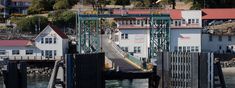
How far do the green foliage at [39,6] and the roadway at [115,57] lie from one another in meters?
27.3

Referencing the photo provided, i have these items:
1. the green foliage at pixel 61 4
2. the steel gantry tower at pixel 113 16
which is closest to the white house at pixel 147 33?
the steel gantry tower at pixel 113 16

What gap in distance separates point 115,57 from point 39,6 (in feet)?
168

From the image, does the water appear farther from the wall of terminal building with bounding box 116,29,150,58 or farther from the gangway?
the wall of terminal building with bounding box 116,29,150,58

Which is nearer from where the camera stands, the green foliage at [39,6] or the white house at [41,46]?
the white house at [41,46]

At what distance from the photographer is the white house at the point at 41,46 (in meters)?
89.0

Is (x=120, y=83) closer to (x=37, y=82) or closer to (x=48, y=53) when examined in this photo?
(x=37, y=82)

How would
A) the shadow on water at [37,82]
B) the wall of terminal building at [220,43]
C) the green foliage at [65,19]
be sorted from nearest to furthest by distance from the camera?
the shadow on water at [37,82] → the wall of terminal building at [220,43] → the green foliage at [65,19]

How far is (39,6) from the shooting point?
421ft

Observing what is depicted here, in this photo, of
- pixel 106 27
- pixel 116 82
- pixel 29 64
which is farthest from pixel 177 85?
pixel 106 27

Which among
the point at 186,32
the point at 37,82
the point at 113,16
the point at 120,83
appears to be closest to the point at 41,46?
the point at 113,16

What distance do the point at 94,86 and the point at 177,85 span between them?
235 inches

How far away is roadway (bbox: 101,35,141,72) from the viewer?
216ft

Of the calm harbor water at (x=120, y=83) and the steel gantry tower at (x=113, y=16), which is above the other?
the steel gantry tower at (x=113, y=16)

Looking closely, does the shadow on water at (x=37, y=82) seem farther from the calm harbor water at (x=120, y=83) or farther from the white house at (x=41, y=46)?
the white house at (x=41, y=46)
